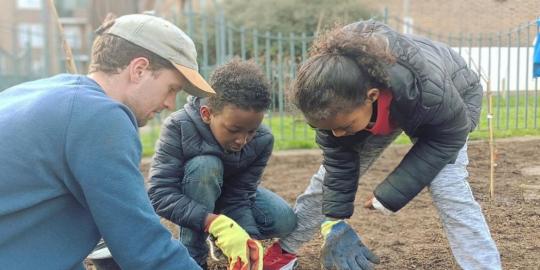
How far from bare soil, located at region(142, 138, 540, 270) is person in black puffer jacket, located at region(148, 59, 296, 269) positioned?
277 mm

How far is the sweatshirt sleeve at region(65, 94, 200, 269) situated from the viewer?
4.87ft

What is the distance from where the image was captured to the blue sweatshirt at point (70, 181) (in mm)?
1492

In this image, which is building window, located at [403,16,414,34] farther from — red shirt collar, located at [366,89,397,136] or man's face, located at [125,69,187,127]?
man's face, located at [125,69,187,127]

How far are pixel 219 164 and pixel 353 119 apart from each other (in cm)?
70

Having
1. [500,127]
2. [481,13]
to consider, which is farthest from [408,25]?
[481,13]

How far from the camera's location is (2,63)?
12.4 m

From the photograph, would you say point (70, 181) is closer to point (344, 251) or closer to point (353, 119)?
point (353, 119)

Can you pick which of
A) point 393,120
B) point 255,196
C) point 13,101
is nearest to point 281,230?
point 255,196

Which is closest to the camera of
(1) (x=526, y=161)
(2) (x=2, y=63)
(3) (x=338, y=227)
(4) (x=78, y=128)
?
(4) (x=78, y=128)

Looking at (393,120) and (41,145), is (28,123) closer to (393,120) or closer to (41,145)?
(41,145)

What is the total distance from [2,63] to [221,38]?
6476mm

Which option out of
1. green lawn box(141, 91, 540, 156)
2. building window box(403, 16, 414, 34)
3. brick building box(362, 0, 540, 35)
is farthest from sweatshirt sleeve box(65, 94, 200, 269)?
building window box(403, 16, 414, 34)

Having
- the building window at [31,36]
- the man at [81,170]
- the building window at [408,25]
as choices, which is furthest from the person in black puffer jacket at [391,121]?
the building window at [31,36]

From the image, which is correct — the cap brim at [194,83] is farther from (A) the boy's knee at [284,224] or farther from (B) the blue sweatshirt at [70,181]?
(A) the boy's knee at [284,224]
